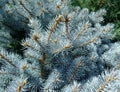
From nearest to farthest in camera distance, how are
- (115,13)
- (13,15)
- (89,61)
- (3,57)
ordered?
(3,57) → (89,61) → (13,15) → (115,13)

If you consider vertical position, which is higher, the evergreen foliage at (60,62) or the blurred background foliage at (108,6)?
the blurred background foliage at (108,6)

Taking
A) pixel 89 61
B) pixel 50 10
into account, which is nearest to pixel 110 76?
pixel 89 61

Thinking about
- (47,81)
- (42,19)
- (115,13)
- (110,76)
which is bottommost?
(110,76)

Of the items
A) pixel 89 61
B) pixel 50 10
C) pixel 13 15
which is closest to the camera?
pixel 89 61

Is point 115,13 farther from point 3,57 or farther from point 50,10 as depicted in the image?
point 3,57

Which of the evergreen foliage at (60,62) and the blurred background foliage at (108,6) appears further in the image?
the blurred background foliage at (108,6)

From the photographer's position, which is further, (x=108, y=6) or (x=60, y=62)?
(x=108, y=6)

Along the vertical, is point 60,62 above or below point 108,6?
below

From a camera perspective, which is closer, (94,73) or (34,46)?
(34,46)

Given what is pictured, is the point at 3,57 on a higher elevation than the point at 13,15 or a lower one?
lower

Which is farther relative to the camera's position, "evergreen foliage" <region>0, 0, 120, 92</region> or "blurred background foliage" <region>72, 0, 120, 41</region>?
"blurred background foliage" <region>72, 0, 120, 41</region>

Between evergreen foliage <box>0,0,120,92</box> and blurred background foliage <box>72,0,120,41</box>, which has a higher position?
blurred background foliage <box>72,0,120,41</box>
